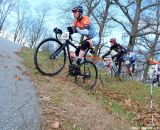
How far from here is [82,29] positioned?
31.4 ft

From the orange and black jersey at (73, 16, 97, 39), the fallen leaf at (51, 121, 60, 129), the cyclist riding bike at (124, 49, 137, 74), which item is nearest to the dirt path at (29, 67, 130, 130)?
the fallen leaf at (51, 121, 60, 129)

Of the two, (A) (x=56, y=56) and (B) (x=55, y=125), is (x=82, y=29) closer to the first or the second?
(A) (x=56, y=56)

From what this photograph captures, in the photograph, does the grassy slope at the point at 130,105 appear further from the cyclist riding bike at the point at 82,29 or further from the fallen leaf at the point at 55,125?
the fallen leaf at the point at 55,125

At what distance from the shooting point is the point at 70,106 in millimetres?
7043

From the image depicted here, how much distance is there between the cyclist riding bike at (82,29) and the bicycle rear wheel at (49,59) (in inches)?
20.9

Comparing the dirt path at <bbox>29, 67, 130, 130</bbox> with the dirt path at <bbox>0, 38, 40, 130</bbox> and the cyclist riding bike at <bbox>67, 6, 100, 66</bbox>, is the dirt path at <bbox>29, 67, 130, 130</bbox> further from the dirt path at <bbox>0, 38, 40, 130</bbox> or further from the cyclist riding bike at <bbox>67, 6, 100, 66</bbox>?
the cyclist riding bike at <bbox>67, 6, 100, 66</bbox>

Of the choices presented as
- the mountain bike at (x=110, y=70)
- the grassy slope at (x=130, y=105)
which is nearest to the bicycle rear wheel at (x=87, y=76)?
the grassy slope at (x=130, y=105)

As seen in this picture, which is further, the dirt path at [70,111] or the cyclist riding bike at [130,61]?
the cyclist riding bike at [130,61]

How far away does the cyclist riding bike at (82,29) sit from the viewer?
9.49m

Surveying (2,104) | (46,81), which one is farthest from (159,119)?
(2,104)

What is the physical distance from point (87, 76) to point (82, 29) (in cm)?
144

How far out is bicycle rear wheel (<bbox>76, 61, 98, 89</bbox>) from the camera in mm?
10250

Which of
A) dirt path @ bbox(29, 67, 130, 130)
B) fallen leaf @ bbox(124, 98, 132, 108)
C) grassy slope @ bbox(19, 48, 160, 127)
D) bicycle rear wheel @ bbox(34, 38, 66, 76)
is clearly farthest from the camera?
fallen leaf @ bbox(124, 98, 132, 108)

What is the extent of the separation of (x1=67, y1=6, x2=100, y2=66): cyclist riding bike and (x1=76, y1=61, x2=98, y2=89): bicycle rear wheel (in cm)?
35
